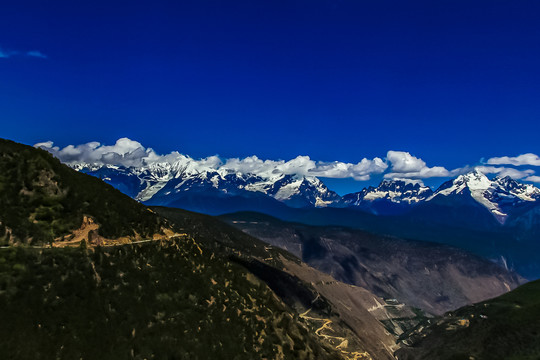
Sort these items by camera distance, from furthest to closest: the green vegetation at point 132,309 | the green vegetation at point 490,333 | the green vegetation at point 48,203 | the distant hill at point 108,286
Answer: the green vegetation at point 490,333
the green vegetation at point 48,203
the distant hill at point 108,286
the green vegetation at point 132,309

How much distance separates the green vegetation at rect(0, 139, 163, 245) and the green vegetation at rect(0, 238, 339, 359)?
451 centimetres

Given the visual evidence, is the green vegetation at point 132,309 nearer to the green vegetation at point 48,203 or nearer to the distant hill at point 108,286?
the distant hill at point 108,286

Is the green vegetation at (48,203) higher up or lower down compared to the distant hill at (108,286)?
higher up

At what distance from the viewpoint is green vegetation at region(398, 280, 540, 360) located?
121 meters

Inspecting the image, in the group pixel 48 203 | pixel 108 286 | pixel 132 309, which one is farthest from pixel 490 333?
pixel 48 203

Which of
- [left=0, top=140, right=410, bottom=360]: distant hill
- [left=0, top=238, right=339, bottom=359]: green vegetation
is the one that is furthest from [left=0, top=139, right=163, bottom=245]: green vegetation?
[left=0, top=238, right=339, bottom=359]: green vegetation

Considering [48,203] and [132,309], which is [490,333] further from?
[48,203]

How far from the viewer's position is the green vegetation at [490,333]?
121 metres

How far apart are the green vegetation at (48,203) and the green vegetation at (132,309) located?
14.8 feet

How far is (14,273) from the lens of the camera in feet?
136

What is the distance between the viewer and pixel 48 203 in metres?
54.9

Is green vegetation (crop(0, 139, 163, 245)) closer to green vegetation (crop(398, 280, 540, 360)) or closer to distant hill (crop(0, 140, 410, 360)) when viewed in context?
distant hill (crop(0, 140, 410, 360))

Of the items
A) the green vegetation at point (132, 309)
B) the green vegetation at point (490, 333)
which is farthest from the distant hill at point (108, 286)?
the green vegetation at point (490, 333)

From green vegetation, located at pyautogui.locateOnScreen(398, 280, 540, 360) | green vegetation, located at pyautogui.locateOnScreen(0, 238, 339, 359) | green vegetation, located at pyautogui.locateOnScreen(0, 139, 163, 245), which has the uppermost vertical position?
green vegetation, located at pyautogui.locateOnScreen(0, 139, 163, 245)
